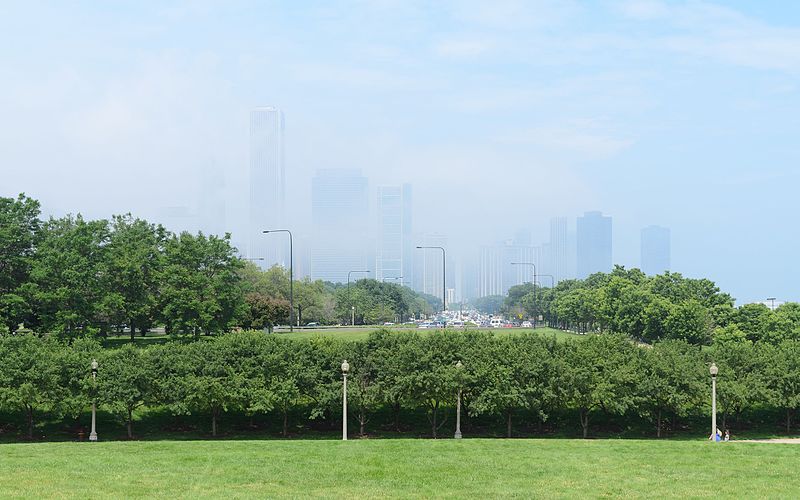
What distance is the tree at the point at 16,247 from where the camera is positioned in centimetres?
5247

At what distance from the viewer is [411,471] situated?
18.1m

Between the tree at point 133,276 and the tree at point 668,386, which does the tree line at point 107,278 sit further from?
the tree at point 668,386

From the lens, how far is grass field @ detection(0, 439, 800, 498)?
1603 cm

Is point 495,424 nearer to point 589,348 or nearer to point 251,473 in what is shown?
point 589,348

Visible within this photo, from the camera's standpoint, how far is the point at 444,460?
1967cm

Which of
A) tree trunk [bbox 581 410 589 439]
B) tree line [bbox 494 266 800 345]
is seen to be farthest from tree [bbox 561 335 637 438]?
tree line [bbox 494 266 800 345]

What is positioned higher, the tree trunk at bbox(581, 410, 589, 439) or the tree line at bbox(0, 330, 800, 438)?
the tree line at bbox(0, 330, 800, 438)

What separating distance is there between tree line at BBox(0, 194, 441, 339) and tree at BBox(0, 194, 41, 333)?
7cm

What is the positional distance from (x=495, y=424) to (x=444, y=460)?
19006 mm

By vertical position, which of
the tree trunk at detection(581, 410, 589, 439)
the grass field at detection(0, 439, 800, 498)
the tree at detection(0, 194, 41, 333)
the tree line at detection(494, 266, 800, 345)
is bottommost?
the tree trunk at detection(581, 410, 589, 439)

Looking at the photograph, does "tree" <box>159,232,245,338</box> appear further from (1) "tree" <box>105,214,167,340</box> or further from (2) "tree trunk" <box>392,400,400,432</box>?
(2) "tree trunk" <box>392,400,400,432</box>

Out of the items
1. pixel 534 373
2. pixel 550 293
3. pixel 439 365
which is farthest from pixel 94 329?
pixel 550 293

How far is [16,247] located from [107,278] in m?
6.92

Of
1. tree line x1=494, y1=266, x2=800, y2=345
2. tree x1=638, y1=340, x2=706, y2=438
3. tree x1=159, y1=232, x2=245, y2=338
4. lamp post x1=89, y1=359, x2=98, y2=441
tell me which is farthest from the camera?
tree line x1=494, y1=266, x2=800, y2=345
